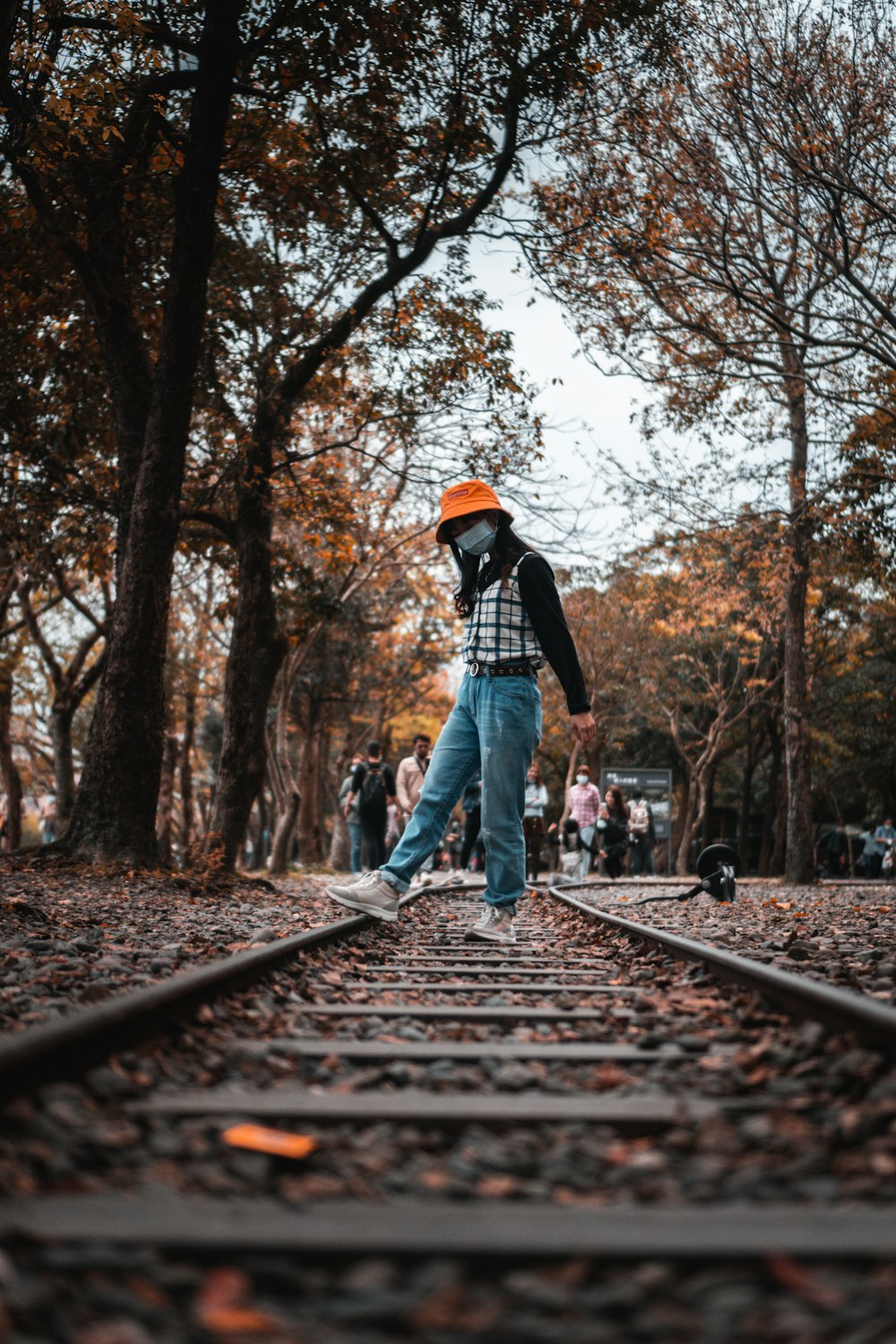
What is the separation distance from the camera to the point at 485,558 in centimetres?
624

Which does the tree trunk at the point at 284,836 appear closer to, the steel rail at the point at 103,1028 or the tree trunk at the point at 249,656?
the tree trunk at the point at 249,656

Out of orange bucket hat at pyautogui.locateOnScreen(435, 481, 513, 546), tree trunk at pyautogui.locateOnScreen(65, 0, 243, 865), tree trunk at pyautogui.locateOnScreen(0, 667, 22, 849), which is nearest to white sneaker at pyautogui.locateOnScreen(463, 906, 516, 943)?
orange bucket hat at pyautogui.locateOnScreen(435, 481, 513, 546)

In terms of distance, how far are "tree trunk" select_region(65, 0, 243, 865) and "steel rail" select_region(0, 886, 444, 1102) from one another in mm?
7133

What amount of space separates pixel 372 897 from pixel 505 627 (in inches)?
62.4

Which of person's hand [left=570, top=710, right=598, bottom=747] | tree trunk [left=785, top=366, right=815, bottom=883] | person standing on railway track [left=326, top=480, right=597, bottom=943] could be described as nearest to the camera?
person's hand [left=570, top=710, right=598, bottom=747]

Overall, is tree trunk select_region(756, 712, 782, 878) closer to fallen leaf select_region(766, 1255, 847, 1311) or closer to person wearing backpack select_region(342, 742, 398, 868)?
person wearing backpack select_region(342, 742, 398, 868)

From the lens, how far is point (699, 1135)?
2441 mm

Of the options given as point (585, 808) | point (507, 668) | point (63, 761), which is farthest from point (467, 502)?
point (63, 761)

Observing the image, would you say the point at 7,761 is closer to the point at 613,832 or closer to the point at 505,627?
the point at 613,832

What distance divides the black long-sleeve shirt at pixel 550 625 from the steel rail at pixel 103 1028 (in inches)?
88.3

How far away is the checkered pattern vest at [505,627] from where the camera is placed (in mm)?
6027

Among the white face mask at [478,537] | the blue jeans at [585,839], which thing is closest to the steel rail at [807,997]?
the white face mask at [478,537]

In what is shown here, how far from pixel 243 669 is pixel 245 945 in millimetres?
8751

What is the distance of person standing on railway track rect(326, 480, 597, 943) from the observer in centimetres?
596
